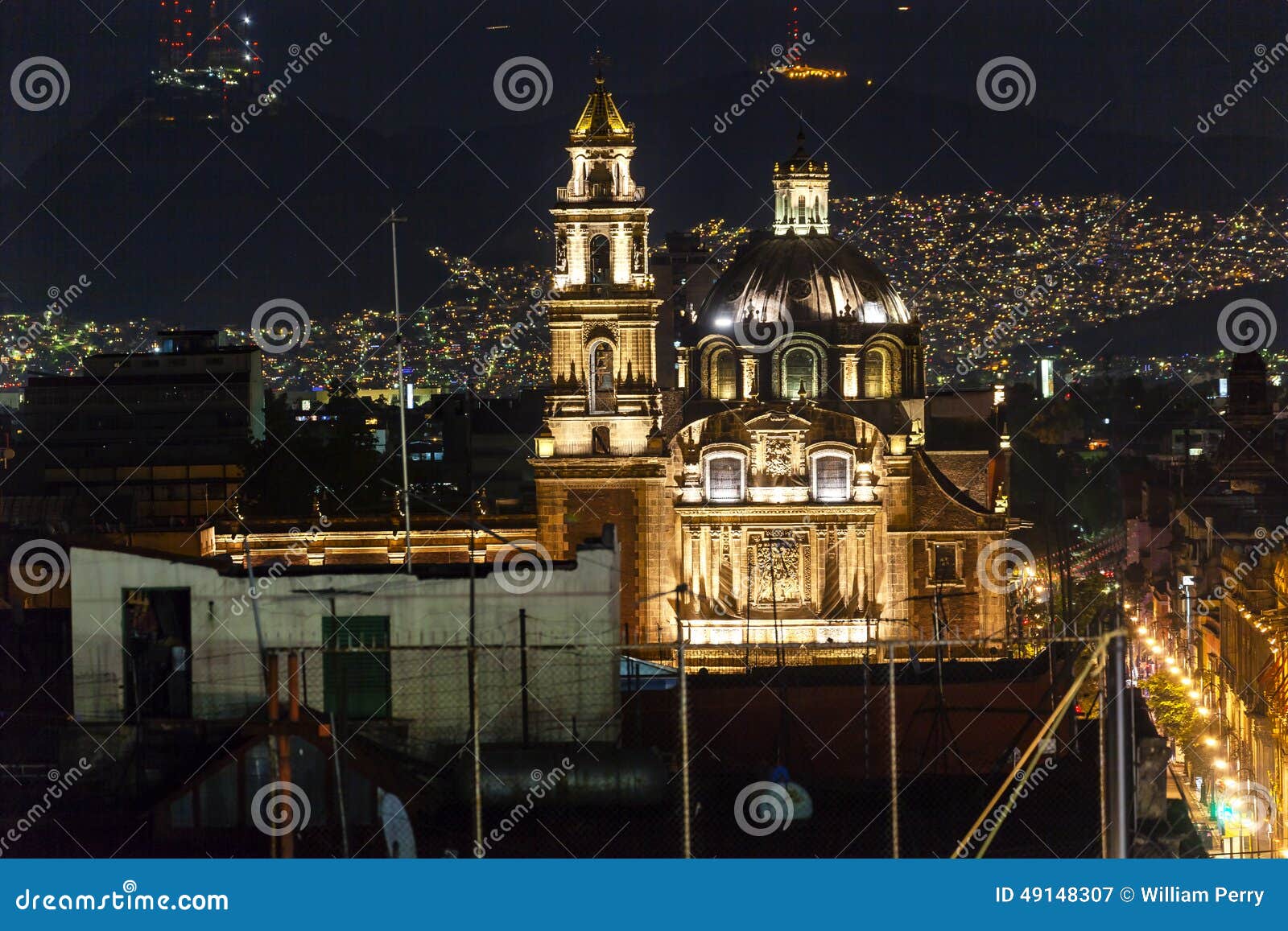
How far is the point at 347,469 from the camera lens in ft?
264

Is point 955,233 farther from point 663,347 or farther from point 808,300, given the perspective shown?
point 808,300

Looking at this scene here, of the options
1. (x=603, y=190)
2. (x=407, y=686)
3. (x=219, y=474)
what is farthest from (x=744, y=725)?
(x=219, y=474)

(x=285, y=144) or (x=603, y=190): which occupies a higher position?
(x=285, y=144)

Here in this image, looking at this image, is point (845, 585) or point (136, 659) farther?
point (845, 585)

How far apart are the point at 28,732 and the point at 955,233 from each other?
150558mm

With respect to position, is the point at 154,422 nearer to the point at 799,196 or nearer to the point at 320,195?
the point at 799,196
